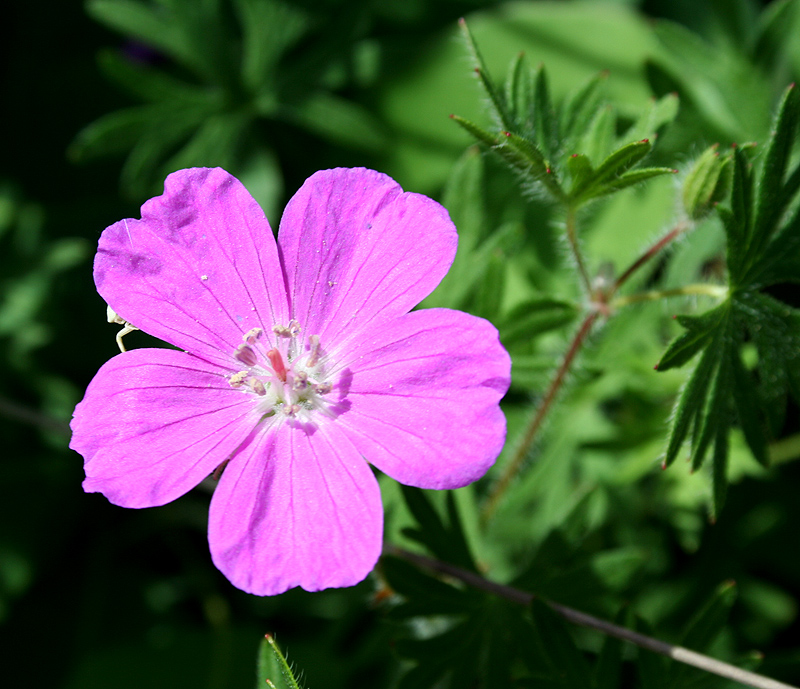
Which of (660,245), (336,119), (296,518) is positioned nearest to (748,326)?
(660,245)

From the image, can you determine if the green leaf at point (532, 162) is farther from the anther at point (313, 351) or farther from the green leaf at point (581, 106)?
the anther at point (313, 351)

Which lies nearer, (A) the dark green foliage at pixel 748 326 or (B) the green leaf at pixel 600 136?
(A) the dark green foliage at pixel 748 326

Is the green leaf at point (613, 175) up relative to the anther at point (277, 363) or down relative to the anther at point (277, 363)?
up

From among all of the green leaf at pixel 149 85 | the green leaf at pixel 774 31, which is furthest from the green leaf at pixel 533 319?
the green leaf at pixel 149 85

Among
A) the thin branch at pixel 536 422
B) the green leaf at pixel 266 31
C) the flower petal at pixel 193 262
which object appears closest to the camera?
the flower petal at pixel 193 262

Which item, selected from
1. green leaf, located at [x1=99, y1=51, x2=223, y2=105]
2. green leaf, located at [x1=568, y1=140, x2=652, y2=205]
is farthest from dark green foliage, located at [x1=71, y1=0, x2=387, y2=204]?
green leaf, located at [x1=568, y1=140, x2=652, y2=205]

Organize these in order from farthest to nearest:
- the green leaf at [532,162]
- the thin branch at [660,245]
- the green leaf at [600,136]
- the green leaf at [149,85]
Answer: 1. the green leaf at [149,85]
2. the thin branch at [660,245]
3. the green leaf at [600,136]
4. the green leaf at [532,162]

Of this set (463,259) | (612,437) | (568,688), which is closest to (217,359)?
(463,259)

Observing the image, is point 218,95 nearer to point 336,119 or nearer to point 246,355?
point 336,119
